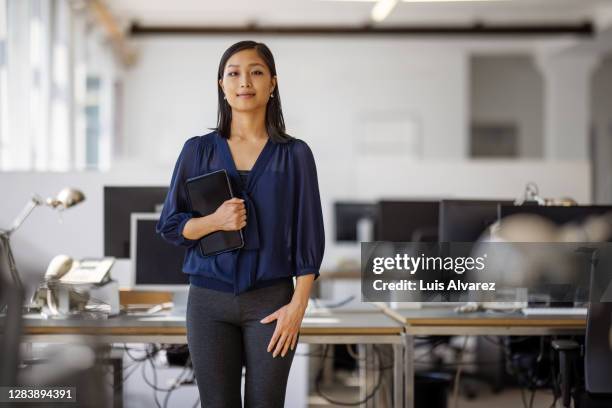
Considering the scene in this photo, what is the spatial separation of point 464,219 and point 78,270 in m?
1.68

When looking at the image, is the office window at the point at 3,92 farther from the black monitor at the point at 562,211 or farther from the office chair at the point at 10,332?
the office chair at the point at 10,332

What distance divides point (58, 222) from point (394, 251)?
1.94 meters

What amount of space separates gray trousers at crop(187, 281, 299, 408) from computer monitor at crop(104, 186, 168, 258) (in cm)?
165

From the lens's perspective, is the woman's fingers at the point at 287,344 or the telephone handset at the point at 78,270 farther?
the telephone handset at the point at 78,270

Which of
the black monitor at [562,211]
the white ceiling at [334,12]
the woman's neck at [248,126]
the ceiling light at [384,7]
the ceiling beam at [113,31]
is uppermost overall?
the white ceiling at [334,12]

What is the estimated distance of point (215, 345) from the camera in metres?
1.73

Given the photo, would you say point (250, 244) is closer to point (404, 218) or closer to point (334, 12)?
point (404, 218)

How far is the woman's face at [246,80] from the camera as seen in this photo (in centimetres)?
178

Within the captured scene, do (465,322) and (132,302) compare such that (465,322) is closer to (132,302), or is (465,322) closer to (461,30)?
(132,302)

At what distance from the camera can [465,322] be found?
2934mm

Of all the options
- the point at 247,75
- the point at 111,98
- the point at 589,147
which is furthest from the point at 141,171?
the point at 589,147

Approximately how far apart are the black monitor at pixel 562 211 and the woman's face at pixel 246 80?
164 centimetres

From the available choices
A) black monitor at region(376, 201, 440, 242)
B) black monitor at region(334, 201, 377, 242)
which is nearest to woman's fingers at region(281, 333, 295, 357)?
black monitor at region(376, 201, 440, 242)

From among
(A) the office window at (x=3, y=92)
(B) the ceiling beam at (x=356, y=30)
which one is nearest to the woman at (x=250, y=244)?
(A) the office window at (x=3, y=92)
